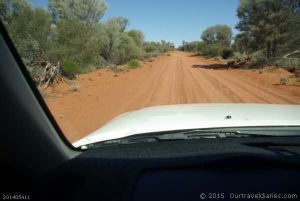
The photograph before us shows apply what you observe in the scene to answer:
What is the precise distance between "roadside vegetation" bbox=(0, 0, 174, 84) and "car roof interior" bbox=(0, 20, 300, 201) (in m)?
3.58

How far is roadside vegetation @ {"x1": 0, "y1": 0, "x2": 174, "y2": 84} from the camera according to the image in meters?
16.0

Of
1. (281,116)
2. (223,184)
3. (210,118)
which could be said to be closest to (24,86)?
(223,184)

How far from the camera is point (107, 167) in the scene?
192cm

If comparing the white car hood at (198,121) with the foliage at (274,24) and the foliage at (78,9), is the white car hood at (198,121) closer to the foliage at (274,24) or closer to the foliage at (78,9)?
the foliage at (274,24)

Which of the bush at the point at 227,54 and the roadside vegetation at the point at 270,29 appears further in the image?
the bush at the point at 227,54

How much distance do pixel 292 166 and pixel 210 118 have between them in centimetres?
152

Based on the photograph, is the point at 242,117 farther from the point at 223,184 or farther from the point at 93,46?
the point at 93,46

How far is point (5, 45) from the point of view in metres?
1.81

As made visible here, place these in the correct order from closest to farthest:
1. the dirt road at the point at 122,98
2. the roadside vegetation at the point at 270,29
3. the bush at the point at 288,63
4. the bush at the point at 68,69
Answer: the dirt road at the point at 122,98 → the bush at the point at 68,69 → the bush at the point at 288,63 → the roadside vegetation at the point at 270,29

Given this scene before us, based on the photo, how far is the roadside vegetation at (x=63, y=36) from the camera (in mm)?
16014

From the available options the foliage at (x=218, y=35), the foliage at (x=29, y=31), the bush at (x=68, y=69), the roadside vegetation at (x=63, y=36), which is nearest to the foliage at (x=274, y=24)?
the roadside vegetation at (x=63, y=36)

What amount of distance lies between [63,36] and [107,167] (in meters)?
22.3

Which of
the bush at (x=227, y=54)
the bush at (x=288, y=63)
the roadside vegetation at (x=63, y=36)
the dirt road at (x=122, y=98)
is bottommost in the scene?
the bush at (x=227, y=54)

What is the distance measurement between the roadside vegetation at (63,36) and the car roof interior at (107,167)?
3.58 m
